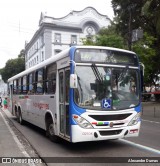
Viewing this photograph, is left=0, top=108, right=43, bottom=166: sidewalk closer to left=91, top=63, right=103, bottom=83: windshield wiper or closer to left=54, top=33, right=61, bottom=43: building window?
left=91, top=63, right=103, bottom=83: windshield wiper

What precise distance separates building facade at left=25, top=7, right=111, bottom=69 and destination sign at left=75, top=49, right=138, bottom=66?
44298mm

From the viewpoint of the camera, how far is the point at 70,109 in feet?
25.4

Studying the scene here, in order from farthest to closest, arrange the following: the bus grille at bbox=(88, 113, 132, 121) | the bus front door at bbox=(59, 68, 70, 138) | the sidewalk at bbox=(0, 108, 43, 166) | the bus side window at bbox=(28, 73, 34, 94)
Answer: the bus side window at bbox=(28, 73, 34, 94), the bus front door at bbox=(59, 68, 70, 138), the bus grille at bbox=(88, 113, 132, 121), the sidewalk at bbox=(0, 108, 43, 166)

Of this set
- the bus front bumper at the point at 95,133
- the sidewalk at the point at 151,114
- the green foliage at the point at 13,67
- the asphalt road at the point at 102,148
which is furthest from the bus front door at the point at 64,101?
the green foliage at the point at 13,67

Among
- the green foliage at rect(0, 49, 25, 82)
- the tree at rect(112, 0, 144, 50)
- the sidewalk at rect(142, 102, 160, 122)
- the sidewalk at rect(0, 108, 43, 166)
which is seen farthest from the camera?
the green foliage at rect(0, 49, 25, 82)

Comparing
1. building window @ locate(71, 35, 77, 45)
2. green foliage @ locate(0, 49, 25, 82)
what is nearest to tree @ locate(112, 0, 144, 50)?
building window @ locate(71, 35, 77, 45)

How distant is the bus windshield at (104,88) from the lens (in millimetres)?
7801

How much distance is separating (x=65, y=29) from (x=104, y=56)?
47.7m

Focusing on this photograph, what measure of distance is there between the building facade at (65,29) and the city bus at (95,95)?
44.5 metres

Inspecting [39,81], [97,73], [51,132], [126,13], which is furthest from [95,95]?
[126,13]

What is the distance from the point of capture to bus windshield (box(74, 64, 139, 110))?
780 cm

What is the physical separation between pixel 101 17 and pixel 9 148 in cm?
5316

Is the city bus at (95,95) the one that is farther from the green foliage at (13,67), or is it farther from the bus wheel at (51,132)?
the green foliage at (13,67)

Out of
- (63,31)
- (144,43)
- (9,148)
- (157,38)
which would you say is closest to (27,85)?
(9,148)
